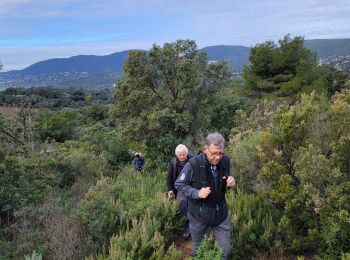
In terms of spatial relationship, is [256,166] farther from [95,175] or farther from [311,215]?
[95,175]

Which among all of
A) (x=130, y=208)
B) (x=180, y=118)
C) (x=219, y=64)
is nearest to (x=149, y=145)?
(x=180, y=118)

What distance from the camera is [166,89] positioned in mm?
16625

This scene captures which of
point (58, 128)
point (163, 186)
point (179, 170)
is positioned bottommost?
point (58, 128)

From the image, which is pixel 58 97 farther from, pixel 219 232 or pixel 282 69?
pixel 219 232

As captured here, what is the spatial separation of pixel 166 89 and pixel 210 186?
12.2m

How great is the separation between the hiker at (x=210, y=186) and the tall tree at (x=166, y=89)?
35.5 feet

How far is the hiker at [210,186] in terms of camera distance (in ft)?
15.0

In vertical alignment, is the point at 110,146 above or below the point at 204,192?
below

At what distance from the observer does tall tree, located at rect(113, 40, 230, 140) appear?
52.5 ft

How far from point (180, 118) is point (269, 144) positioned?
9.34 metres

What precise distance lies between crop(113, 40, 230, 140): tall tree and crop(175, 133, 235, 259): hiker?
10831 mm

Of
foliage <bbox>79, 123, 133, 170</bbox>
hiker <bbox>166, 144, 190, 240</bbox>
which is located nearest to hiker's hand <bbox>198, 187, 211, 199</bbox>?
hiker <bbox>166, 144, 190, 240</bbox>

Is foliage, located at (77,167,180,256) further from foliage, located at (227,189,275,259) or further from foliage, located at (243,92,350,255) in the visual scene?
foliage, located at (243,92,350,255)

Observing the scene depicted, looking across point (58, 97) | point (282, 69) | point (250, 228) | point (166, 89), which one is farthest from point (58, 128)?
point (58, 97)
